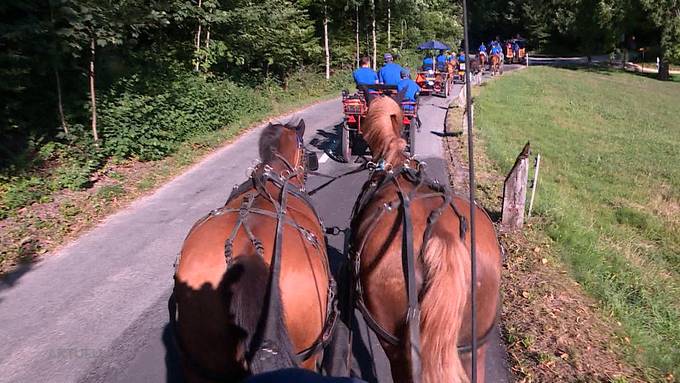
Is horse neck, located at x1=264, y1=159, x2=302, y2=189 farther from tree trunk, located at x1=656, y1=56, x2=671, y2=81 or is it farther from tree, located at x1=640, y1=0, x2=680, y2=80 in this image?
tree trunk, located at x1=656, y1=56, x2=671, y2=81

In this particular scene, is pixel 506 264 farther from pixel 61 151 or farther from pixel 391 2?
pixel 391 2

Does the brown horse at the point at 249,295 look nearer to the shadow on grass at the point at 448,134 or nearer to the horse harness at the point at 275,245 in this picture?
the horse harness at the point at 275,245

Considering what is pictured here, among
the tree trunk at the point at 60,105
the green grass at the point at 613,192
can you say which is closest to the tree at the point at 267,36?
the tree trunk at the point at 60,105

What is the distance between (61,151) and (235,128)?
6.29 meters

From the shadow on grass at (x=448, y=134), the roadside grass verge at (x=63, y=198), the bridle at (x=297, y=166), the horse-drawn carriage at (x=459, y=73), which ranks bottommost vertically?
the roadside grass verge at (x=63, y=198)

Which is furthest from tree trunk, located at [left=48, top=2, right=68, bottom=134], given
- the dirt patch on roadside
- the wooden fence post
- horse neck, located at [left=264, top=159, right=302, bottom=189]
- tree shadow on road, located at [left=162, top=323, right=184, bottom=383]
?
the dirt patch on roadside

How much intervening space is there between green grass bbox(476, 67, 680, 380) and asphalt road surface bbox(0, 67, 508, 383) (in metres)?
1.85

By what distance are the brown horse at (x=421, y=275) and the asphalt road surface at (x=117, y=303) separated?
994mm

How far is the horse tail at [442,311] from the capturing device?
2.79 m

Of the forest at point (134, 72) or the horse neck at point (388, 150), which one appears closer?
the horse neck at point (388, 150)

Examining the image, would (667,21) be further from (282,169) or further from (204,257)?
(204,257)

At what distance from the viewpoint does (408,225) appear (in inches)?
121

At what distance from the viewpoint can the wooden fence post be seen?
6.46 metres

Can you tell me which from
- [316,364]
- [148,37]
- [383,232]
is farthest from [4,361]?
[148,37]
